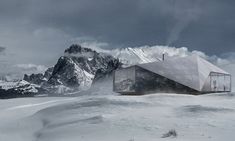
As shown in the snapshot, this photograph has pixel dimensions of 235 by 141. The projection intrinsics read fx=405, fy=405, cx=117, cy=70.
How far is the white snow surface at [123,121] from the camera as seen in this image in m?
20.1

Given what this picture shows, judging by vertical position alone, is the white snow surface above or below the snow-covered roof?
below

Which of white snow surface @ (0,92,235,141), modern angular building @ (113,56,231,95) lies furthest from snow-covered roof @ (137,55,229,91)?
white snow surface @ (0,92,235,141)

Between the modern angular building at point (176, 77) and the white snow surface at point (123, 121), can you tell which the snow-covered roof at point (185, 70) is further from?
the white snow surface at point (123, 121)

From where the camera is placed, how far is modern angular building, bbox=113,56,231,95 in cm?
4784

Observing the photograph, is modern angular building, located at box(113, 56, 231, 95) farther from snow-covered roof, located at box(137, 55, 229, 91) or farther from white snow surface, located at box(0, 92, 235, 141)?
white snow surface, located at box(0, 92, 235, 141)

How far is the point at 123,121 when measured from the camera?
74.4 ft

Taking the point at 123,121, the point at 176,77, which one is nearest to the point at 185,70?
the point at 176,77

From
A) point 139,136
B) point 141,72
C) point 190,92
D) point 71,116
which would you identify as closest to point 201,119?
point 139,136

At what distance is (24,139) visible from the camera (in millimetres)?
23500

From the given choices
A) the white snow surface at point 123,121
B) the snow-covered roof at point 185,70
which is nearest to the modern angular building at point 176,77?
the snow-covered roof at point 185,70

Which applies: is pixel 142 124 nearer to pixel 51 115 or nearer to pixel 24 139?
pixel 24 139

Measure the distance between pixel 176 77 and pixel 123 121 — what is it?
26377mm

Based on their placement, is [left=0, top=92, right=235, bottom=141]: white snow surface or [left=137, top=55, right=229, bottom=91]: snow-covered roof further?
[left=137, top=55, right=229, bottom=91]: snow-covered roof

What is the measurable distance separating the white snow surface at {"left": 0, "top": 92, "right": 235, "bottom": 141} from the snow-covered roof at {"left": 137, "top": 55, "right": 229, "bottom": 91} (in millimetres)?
14515
